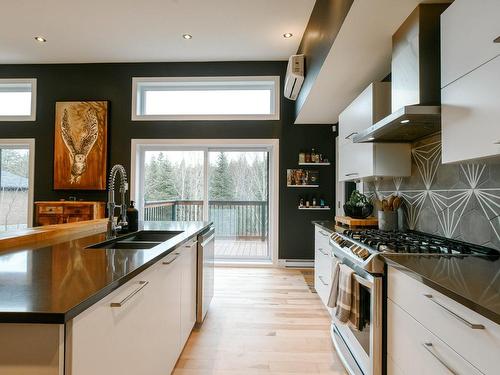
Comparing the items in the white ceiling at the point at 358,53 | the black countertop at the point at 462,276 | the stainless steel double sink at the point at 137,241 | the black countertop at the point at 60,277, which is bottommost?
the stainless steel double sink at the point at 137,241

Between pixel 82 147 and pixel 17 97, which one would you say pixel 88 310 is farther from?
pixel 17 97

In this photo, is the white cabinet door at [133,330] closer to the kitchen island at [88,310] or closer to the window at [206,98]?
the kitchen island at [88,310]

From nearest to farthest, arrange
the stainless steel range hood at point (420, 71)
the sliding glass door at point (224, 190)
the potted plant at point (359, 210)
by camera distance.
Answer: the stainless steel range hood at point (420, 71), the potted plant at point (359, 210), the sliding glass door at point (224, 190)

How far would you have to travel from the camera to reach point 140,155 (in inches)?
190

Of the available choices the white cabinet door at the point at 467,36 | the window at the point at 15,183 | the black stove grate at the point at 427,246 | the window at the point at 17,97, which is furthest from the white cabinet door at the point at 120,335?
the window at the point at 17,97

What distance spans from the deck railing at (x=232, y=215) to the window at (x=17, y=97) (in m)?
2.92

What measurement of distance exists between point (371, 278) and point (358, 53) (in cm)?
175

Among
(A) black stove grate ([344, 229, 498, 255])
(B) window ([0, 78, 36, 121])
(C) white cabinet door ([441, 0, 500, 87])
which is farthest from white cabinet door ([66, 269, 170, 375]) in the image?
(B) window ([0, 78, 36, 121])

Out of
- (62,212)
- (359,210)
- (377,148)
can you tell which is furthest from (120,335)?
(62,212)

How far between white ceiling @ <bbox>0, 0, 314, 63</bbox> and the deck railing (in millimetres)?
2334

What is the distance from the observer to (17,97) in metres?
4.91

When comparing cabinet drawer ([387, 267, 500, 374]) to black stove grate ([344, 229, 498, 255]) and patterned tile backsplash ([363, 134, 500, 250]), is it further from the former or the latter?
patterned tile backsplash ([363, 134, 500, 250])

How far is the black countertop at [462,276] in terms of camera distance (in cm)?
86

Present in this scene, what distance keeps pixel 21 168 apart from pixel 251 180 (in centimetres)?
390
